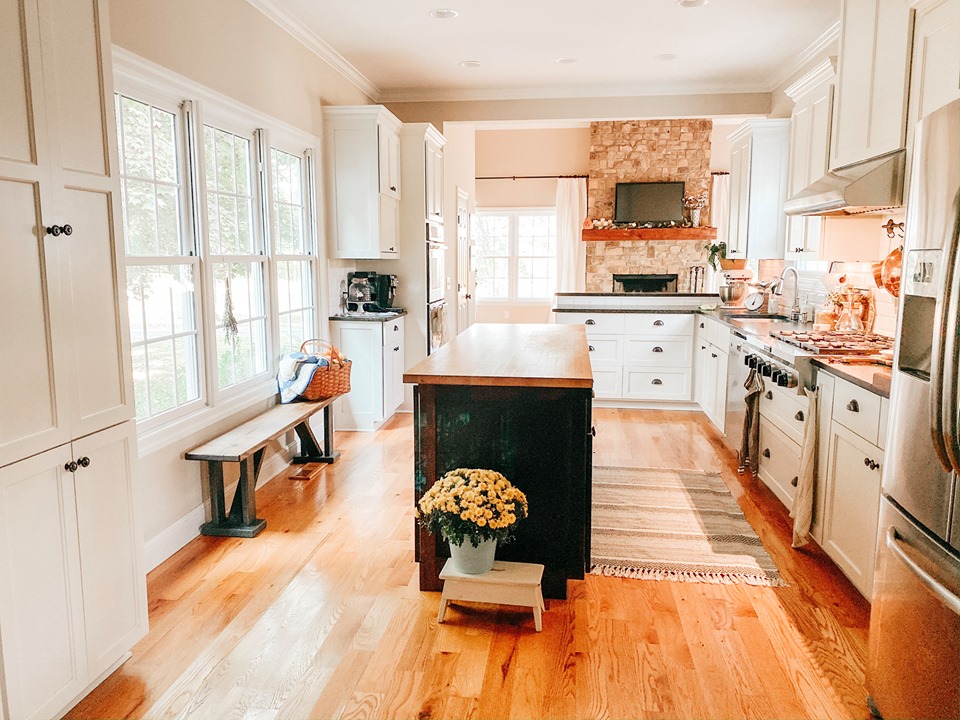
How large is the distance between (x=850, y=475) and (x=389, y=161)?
159 inches

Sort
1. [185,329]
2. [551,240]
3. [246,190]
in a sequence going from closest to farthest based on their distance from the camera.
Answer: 1. [185,329]
2. [246,190]
3. [551,240]

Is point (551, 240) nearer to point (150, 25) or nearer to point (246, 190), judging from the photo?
point (246, 190)

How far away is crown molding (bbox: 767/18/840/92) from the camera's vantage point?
14.8ft

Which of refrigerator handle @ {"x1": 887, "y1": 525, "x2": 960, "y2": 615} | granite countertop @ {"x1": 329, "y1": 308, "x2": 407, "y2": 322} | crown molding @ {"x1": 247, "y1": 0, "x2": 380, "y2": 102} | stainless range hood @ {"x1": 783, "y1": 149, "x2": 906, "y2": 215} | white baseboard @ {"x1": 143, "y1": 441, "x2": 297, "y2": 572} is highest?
crown molding @ {"x1": 247, "y1": 0, "x2": 380, "y2": 102}

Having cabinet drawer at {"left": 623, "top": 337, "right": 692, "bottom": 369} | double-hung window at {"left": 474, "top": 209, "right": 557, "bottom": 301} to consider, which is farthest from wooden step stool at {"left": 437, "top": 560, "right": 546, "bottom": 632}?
double-hung window at {"left": 474, "top": 209, "right": 557, "bottom": 301}

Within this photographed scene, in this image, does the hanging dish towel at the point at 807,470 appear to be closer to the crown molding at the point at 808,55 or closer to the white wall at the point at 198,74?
the crown molding at the point at 808,55

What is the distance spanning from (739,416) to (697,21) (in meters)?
2.52

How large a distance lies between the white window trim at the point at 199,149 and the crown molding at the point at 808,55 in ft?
11.3

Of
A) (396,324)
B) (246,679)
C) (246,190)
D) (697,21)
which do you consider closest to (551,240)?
(396,324)

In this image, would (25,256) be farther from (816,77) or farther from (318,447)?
(816,77)

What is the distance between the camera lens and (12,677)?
175 centimetres

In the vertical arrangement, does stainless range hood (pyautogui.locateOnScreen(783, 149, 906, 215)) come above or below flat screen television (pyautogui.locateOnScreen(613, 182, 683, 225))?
below

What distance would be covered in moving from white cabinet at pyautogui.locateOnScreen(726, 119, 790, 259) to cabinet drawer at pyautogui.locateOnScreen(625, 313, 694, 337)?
0.75 m

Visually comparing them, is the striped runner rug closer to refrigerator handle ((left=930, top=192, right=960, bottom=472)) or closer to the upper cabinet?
refrigerator handle ((left=930, top=192, right=960, bottom=472))
